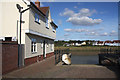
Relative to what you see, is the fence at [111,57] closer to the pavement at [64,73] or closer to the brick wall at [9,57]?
the pavement at [64,73]

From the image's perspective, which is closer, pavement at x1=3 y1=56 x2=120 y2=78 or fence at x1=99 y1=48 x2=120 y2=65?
pavement at x1=3 y1=56 x2=120 y2=78

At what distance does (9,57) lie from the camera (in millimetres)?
8227

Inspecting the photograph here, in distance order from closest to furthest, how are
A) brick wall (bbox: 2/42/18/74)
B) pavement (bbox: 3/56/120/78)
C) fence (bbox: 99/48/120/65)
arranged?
pavement (bbox: 3/56/120/78) → brick wall (bbox: 2/42/18/74) → fence (bbox: 99/48/120/65)

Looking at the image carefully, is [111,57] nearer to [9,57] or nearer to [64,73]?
[64,73]

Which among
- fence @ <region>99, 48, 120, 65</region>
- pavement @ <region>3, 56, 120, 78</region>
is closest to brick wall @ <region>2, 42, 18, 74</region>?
pavement @ <region>3, 56, 120, 78</region>

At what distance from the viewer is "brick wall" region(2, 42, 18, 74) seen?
25.1 ft

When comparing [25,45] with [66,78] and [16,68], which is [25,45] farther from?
[66,78]

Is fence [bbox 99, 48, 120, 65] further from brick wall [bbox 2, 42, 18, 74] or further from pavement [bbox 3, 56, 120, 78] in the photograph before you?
brick wall [bbox 2, 42, 18, 74]

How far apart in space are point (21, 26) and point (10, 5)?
84.7 inches

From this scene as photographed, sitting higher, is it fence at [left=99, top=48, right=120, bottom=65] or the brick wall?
the brick wall

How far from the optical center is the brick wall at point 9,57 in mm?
7648

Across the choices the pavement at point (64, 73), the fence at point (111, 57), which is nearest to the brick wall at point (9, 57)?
the pavement at point (64, 73)

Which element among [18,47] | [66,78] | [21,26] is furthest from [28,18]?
[66,78]

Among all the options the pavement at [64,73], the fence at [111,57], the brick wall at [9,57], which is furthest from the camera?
the fence at [111,57]
